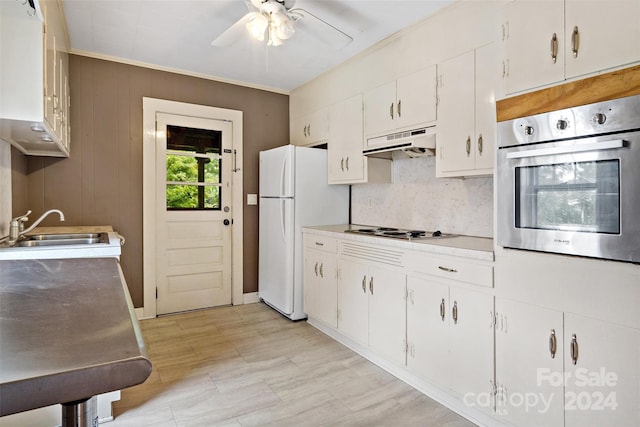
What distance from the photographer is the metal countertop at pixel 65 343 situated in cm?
56

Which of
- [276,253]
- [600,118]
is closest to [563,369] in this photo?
[600,118]

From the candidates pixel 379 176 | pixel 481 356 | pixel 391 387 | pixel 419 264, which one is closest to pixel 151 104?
pixel 379 176

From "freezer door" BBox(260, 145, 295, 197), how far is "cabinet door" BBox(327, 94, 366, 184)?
43cm

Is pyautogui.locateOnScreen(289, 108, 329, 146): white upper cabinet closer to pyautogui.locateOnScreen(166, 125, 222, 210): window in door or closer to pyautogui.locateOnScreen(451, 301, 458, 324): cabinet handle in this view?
pyautogui.locateOnScreen(166, 125, 222, 210): window in door

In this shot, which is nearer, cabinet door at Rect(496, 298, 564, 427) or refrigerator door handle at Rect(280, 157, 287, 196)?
cabinet door at Rect(496, 298, 564, 427)

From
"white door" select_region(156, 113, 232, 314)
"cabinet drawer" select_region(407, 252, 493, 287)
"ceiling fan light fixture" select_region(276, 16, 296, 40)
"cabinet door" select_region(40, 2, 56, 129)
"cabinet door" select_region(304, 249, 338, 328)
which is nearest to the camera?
"cabinet door" select_region(40, 2, 56, 129)

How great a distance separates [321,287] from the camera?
11.0 ft

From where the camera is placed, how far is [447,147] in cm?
252

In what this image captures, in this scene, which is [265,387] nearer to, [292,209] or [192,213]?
[292,209]

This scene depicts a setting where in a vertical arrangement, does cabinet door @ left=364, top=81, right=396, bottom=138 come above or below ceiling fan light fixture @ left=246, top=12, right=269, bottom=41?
below

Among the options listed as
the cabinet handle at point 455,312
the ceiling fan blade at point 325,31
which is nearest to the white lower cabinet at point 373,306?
the cabinet handle at point 455,312

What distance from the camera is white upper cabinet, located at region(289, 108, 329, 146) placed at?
154 inches

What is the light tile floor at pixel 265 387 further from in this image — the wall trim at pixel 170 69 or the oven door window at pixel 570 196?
the wall trim at pixel 170 69

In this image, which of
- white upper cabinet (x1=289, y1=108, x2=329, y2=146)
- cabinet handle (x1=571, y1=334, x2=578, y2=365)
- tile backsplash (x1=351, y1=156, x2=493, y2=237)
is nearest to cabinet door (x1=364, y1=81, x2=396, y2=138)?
tile backsplash (x1=351, y1=156, x2=493, y2=237)
